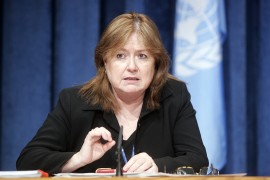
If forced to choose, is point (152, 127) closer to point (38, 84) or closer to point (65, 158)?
point (65, 158)

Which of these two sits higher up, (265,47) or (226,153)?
(265,47)

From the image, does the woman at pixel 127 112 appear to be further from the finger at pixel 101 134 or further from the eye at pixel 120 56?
the finger at pixel 101 134

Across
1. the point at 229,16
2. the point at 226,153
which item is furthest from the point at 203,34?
the point at 226,153

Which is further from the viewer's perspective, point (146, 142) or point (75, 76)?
A: point (75, 76)

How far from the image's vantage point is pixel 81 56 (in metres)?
3.95

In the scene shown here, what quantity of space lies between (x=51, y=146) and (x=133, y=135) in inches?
14.5

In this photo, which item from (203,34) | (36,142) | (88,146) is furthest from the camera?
(203,34)

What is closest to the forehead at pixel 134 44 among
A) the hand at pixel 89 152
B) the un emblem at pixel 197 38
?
the hand at pixel 89 152

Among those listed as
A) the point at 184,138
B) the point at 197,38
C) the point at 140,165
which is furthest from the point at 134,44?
the point at 197,38

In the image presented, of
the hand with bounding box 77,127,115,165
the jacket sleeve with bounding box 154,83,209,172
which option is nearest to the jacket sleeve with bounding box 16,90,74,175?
the hand with bounding box 77,127,115,165

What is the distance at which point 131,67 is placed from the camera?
8.75ft

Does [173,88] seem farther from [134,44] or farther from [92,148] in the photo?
[92,148]

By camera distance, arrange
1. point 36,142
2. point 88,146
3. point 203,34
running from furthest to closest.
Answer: point 203,34, point 36,142, point 88,146

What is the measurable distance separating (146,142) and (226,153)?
121 centimetres
